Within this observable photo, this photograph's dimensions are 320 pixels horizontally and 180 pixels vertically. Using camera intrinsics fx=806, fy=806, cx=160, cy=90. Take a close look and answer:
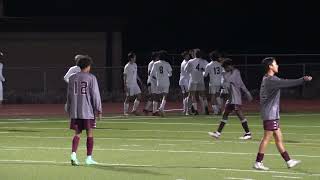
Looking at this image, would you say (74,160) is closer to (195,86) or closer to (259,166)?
(259,166)

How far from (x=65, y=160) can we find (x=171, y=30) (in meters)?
31.7

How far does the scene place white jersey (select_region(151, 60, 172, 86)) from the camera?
26.9m

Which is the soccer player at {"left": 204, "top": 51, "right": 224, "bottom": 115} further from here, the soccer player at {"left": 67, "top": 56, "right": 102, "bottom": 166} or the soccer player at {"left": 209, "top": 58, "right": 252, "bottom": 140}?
the soccer player at {"left": 67, "top": 56, "right": 102, "bottom": 166}

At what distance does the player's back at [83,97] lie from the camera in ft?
45.7

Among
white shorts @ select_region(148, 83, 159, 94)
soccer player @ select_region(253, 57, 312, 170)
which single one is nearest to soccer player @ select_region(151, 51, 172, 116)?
white shorts @ select_region(148, 83, 159, 94)

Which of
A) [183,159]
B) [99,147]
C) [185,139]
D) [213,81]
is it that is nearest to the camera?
[183,159]

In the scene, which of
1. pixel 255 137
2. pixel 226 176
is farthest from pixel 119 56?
pixel 226 176

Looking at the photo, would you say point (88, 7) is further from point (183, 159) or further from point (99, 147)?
point (183, 159)

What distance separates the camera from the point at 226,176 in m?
12.4

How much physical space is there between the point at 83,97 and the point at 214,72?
13317 mm

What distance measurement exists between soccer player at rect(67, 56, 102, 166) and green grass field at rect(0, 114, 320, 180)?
0.46 m

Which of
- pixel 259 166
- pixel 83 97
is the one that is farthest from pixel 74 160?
pixel 259 166

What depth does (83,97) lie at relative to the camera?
1394 cm

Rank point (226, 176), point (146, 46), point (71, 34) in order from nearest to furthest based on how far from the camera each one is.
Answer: point (226, 176) < point (71, 34) < point (146, 46)
